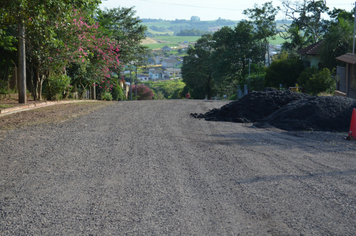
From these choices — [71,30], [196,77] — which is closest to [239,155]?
[71,30]

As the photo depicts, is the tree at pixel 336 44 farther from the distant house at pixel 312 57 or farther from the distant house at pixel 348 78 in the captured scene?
the distant house at pixel 348 78

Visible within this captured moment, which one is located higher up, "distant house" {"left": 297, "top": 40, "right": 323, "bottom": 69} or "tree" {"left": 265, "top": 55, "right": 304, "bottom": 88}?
"distant house" {"left": 297, "top": 40, "right": 323, "bottom": 69}

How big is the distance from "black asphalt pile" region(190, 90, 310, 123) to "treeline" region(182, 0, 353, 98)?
16.0 m

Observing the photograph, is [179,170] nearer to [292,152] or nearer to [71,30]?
[292,152]

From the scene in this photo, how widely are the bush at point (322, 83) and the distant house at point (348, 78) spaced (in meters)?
1.42

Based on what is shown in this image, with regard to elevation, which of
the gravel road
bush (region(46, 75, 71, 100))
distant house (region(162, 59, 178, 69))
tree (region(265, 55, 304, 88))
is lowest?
the gravel road

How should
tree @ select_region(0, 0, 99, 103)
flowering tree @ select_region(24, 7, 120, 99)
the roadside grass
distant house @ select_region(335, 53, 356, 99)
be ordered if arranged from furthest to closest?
distant house @ select_region(335, 53, 356, 99) → flowering tree @ select_region(24, 7, 120, 99) → tree @ select_region(0, 0, 99, 103) → the roadside grass

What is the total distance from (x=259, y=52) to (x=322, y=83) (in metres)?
29.8

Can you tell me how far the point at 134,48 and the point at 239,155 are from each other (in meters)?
32.7

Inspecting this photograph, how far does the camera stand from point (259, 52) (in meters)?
56.3

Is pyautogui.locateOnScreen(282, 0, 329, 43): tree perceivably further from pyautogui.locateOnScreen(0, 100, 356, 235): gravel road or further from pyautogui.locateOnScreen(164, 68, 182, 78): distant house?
pyautogui.locateOnScreen(164, 68, 182, 78): distant house

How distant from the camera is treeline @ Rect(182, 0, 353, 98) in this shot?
3806cm

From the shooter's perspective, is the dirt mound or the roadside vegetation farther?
the roadside vegetation

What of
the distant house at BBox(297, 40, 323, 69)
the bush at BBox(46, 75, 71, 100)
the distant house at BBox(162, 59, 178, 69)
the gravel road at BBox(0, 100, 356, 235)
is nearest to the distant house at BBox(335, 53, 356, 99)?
the distant house at BBox(297, 40, 323, 69)
